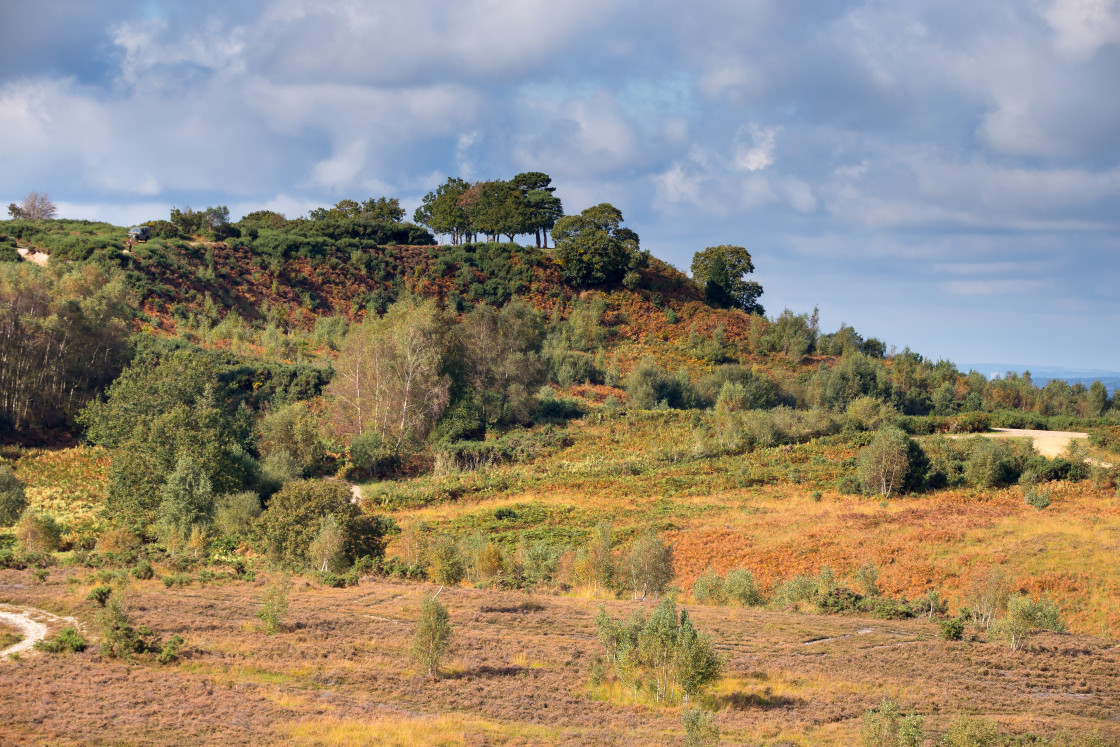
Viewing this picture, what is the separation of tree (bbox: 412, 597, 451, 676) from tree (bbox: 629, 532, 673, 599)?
34.1 feet

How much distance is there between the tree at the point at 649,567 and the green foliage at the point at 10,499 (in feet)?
77.2

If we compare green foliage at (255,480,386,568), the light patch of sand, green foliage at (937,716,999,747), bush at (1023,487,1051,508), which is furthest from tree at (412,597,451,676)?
the light patch of sand

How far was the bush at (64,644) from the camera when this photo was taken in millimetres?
17266

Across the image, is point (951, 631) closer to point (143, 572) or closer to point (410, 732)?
point (410, 732)

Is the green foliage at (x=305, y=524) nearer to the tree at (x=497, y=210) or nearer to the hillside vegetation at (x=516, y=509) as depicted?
the hillside vegetation at (x=516, y=509)

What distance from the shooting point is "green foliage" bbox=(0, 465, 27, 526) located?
1194 inches

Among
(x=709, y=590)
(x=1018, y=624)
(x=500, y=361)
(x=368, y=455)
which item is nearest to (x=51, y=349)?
(x=368, y=455)

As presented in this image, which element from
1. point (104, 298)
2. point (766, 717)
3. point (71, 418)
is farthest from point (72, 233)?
point (766, 717)

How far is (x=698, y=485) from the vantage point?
141 feet

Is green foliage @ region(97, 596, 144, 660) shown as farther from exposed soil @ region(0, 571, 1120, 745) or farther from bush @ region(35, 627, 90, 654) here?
bush @ region(35, 627, 90, 654)

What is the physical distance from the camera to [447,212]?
9200 cm

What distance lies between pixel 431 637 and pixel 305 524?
40.9 ft

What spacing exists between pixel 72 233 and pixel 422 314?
38015 millimetres

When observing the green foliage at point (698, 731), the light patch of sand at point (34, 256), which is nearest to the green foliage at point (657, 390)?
the light patch of sand at point (34, 256)
